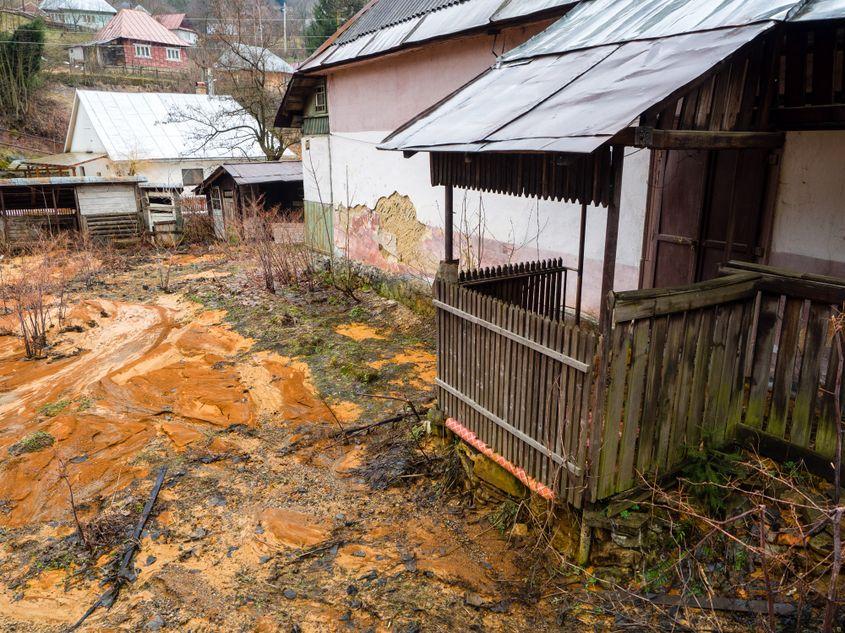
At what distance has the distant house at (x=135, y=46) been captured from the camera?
45375 mm

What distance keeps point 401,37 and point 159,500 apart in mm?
8556

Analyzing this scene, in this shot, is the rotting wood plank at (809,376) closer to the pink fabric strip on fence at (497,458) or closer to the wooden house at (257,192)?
the pink fabric strip on fence at (497,458)

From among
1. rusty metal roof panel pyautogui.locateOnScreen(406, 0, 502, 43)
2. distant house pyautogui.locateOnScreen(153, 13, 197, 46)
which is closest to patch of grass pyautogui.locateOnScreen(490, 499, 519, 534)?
rusty metal roof panel pyautogui.locateOnScreen(406, 0, 502, 43)

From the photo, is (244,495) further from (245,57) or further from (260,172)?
(245,57)

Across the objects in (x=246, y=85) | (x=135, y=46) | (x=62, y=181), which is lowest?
(x=62, y=181)

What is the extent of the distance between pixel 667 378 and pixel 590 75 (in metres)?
2.57

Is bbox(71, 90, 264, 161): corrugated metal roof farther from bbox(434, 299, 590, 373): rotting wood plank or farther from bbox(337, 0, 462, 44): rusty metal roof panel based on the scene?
bbox(434, 299, 590, 373): rotting wood plank

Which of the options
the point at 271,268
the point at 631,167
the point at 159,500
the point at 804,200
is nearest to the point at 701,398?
the point at 804,200

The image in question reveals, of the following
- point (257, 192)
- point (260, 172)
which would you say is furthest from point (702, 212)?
point (260, 172)

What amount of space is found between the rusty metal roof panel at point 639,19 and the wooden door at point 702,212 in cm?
130

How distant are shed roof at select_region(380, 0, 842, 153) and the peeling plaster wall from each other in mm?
1474

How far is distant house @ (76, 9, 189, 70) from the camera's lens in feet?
149

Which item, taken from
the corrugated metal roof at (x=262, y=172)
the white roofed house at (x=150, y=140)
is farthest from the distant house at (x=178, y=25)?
the corrugated metal roof at (x=262, y=172)

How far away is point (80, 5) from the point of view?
59094mm
